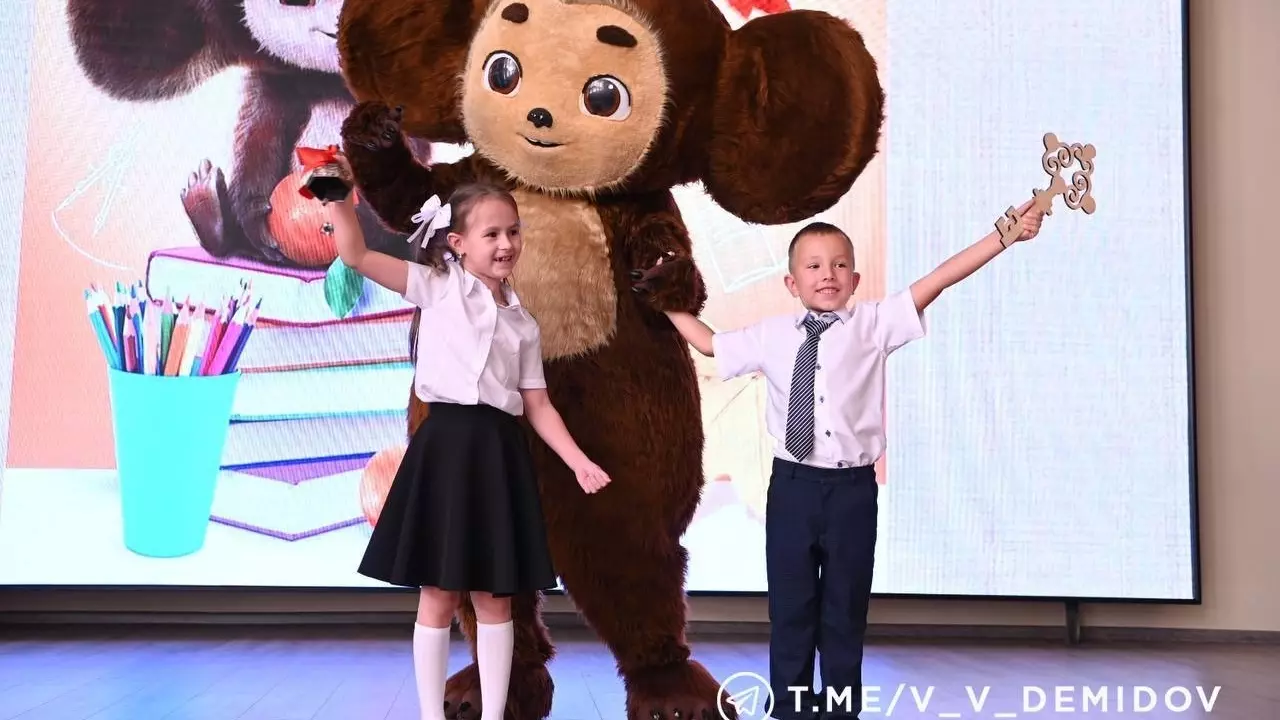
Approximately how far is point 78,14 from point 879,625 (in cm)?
232

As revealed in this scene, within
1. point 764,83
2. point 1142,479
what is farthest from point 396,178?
point 1142,479

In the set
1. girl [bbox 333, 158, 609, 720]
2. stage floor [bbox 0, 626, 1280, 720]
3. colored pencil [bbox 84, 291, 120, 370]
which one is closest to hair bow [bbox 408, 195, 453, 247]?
girl [bbox 333, 158, 609, 720]

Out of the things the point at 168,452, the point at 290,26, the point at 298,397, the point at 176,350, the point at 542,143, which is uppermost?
Answer: the point at 290,26

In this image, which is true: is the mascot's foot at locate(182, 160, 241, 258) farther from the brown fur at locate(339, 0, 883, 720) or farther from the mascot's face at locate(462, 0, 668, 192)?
the mascot's face at locate(462, 0, 668, 192)

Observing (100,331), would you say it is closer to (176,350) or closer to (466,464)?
(176,350)

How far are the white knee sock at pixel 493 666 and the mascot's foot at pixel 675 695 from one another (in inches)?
7.9

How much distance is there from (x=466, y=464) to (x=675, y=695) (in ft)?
1.39

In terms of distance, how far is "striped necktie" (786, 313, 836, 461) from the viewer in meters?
1.34

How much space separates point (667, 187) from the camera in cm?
152

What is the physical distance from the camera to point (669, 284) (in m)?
1.39

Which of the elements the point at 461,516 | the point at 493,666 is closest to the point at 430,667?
the point at 493,666

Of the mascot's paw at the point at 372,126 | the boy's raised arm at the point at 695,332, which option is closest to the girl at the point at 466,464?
the mascot's paw at the point at 372,126

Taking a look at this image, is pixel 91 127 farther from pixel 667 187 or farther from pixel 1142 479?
pixel 1142 479

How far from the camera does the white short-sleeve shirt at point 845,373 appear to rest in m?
1.34
